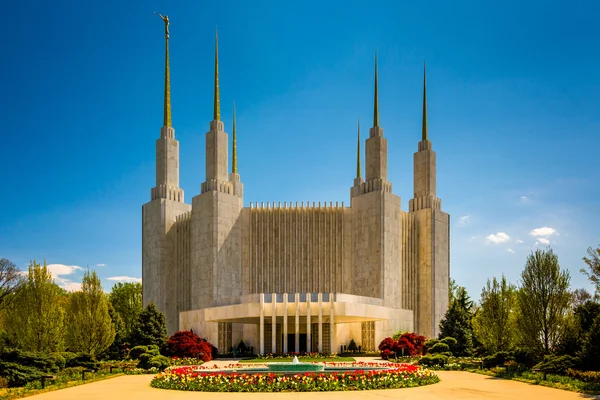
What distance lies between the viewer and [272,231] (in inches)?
2280

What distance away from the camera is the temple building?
54969 millimetres

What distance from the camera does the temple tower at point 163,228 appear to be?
5903 centimetres

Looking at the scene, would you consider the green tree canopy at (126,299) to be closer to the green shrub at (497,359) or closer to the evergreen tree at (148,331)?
the evergreen tree at (148,331)

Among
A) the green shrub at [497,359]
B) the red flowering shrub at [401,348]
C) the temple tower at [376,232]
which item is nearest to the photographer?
the green shrub at [497,359]

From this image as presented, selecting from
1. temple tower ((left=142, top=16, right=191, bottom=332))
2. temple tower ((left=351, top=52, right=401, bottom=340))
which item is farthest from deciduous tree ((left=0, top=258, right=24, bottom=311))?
temple tower ((left=351, top=52, right=401, bottom=340))

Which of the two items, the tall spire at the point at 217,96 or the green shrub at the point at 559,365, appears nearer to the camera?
the green shrub at the point at 559,365

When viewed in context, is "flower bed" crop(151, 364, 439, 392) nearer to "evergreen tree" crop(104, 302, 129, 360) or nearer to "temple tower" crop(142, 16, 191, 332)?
"evergreen tree" crop(104, 302, 129, 360)

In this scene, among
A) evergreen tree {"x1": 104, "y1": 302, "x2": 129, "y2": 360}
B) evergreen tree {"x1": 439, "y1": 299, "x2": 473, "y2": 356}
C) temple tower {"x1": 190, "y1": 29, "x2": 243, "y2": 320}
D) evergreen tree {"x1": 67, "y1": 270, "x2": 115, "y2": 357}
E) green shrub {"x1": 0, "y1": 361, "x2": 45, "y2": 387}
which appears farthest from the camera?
temple tower {"x1": 190, "y1": 29, "x2": 243, "y2": 320}

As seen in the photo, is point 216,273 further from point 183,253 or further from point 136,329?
point 136,329

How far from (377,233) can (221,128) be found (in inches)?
661

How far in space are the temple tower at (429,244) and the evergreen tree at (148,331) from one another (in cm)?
2405

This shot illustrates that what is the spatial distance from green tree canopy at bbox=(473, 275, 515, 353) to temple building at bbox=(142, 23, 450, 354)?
19.4m

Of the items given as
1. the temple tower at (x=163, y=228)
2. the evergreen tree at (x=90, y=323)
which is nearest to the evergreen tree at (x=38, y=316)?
the evergreen tree at (x=90, y=323)

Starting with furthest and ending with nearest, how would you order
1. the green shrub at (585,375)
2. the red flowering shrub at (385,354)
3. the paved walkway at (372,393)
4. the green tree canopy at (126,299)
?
the green tree canopy at (126,299)
the red flowering shrub at (385,354)
the green shrub at (585,375)
the paved walkway at (372,393)
